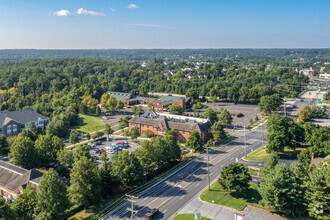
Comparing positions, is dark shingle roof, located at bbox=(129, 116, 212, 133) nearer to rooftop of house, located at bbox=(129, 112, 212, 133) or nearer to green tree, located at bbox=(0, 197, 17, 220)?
rooftop of house, located at bbox=(129, 112, 212, 133)

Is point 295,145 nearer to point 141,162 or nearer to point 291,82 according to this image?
point 141,162

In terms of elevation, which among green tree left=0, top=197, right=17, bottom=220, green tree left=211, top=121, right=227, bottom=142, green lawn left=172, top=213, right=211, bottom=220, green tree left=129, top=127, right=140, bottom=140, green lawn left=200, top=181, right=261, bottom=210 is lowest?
green lawn left=172, top=213, right=211, bottom=220

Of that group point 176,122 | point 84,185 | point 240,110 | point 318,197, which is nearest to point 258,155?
point 176,122

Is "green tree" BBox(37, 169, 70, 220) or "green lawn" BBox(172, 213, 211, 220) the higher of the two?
"green tree" BBox(37, 169, 70, 220)

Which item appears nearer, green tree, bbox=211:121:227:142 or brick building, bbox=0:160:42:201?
brick building, bbox=0:160:42:201

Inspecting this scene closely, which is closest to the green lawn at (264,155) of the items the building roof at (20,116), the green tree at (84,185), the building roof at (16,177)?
the green tree at (84,185)

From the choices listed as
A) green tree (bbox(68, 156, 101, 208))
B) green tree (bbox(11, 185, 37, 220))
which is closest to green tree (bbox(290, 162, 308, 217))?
green tree (bbox(68, 156, 101, 208))

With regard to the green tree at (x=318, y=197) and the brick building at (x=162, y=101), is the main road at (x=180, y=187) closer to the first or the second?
the green tree at (x=318, y=197)
